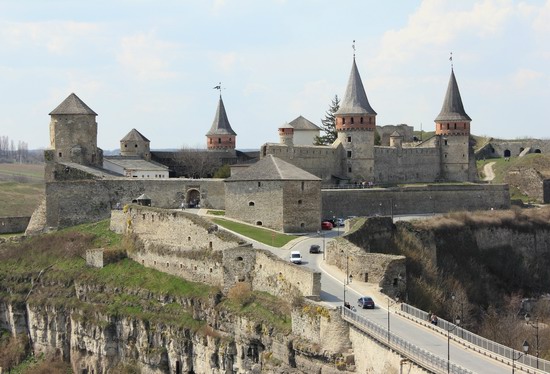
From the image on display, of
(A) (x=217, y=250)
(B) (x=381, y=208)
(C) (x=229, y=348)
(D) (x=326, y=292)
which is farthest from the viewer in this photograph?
(B) (x=381, y=208)

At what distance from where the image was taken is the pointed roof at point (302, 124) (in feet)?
292

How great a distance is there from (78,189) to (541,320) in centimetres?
3166

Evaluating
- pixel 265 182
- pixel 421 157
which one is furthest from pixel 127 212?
pixel 421 157

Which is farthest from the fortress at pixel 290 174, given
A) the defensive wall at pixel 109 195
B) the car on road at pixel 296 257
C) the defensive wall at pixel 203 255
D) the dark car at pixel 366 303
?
the dark car at pixel 366 303

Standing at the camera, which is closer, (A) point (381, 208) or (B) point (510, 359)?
(B) point (510, 359)

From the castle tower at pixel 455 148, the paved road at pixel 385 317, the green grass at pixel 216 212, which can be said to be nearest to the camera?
the paved road at pixel 385 317

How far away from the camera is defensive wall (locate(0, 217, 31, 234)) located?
7650 cm

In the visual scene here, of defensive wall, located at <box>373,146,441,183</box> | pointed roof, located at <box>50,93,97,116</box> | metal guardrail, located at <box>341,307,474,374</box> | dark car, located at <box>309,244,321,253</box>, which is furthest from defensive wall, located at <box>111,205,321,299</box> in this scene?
defensive wall, located at <box>373,146,441,183</box>

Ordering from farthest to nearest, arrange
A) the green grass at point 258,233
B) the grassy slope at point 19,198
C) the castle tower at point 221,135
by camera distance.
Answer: the grassy slope at point 19,198, the castle tower at point 221,135, the green grass at point 258,233

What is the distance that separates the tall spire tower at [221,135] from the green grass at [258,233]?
77.7 ft

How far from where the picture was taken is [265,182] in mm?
64312

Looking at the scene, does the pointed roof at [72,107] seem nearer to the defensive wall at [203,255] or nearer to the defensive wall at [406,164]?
the defensive wall at [203,255]

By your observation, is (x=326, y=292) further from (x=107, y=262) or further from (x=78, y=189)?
(x=78, y=189)

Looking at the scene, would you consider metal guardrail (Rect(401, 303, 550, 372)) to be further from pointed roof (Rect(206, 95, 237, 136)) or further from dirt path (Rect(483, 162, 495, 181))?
dirt path (Rect(483, 162, 495, 181))
